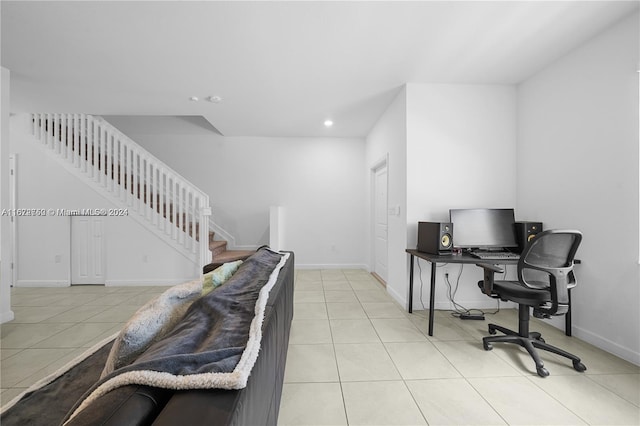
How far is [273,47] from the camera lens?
2.51m

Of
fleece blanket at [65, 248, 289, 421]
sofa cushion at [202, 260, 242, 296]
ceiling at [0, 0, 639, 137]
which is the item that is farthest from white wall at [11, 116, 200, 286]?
fleece blanket at [65, 248, 289, 421]

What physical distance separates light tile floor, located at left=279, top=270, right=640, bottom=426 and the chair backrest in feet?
1.61

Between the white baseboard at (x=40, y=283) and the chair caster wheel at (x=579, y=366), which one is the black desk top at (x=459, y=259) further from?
the white baseboard at (x=40, y=283)

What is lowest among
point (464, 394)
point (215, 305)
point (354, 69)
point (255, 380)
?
point (464, 394)

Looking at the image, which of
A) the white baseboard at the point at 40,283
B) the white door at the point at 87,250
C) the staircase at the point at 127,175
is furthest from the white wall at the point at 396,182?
the white baseboard at the point at 40,283

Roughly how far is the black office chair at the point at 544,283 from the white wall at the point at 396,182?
3.90 ft

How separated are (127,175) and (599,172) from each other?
5.60 metres

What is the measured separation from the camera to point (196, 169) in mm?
5445

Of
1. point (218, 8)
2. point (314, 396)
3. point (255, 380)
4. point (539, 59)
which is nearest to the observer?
point (255, 380)

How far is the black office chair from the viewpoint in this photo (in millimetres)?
1980

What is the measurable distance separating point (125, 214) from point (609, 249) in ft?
19.0

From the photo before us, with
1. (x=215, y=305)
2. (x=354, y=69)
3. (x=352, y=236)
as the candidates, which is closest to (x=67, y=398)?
(x=215, y=305)

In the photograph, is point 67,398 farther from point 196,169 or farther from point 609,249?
point 196,169

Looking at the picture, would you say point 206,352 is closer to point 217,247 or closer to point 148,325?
point 148,325
